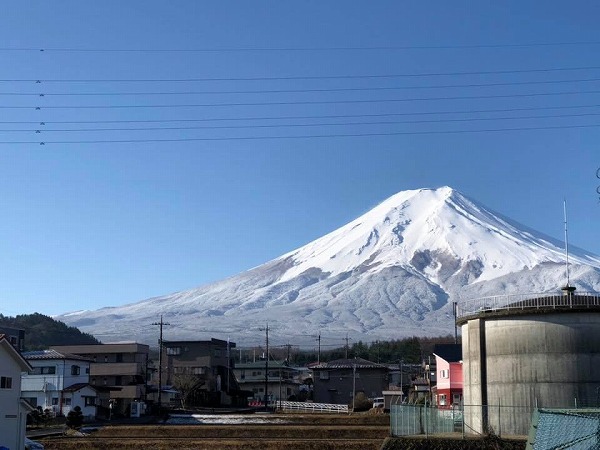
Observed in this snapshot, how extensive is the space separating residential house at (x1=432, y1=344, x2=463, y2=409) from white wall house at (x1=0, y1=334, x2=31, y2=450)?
80.7 ft

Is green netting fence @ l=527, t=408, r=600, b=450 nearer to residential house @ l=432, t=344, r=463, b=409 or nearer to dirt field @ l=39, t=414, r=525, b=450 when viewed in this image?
dirt field @ l=39, t=414, r=525, b=450

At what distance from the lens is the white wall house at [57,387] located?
5831cm

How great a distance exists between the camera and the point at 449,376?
49438 millimetres

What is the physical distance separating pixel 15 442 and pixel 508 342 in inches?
725

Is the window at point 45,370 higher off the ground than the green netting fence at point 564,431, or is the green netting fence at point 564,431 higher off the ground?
the window at point 45,370

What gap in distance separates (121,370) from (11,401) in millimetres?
40468

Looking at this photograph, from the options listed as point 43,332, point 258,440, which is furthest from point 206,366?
point 43,332

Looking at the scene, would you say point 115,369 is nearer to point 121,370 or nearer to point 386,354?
point 121,370

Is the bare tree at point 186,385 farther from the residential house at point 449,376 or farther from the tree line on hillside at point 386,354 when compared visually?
the tree line on hillside at point 386,354

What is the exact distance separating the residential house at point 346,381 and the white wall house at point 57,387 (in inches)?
944

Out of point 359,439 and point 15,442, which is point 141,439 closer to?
point 15,442

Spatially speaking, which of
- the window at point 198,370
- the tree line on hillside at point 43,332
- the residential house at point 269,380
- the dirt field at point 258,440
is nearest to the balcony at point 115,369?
the window at point 198,370

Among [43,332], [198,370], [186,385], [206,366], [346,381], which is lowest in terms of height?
[186,385]

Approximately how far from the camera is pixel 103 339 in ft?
565
